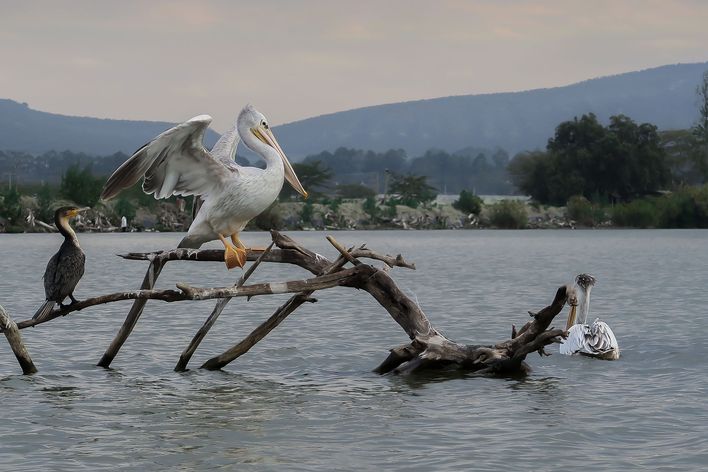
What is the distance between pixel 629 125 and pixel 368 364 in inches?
3435

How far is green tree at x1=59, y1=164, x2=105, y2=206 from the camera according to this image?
72000 millimetres

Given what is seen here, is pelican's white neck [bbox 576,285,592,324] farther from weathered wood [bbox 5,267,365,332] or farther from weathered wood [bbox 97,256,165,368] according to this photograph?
weathered wood [bbox 97,256,165,368]

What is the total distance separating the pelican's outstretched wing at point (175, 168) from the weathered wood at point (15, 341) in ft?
5.67

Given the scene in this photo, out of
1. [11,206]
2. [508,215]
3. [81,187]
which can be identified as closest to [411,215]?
[508,215]

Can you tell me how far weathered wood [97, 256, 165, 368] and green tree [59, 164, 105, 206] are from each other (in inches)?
2345

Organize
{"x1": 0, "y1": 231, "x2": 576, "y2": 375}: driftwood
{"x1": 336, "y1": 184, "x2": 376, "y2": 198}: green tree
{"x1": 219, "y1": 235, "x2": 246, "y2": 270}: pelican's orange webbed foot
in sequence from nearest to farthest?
{"x1": 219, "y1": 235, "x2": 246, "y2": 270}: pelican's orange webbed foot, {"x1": 0, "y1": 231, "x2": 576, "y2": 375}: driftwood, {"x1": 336, "y1": 184, "x2": 376, "y2": 198}: green tree

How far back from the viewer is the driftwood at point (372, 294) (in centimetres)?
1088

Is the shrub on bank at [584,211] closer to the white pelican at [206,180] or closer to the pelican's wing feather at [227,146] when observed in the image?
the pelican's wing feather at [227,146]

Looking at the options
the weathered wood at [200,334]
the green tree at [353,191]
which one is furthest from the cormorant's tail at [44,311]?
the green tree at [353,191]

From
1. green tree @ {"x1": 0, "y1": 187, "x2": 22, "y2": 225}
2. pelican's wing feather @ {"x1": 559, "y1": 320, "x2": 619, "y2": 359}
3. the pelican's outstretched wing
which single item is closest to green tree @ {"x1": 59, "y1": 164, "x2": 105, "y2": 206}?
green tree @ {"x1": 0, "y1": 187, "x2": 22, "y2": 225}

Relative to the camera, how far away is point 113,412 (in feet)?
35.7

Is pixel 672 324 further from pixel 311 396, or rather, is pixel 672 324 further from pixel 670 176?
pixel 670 176

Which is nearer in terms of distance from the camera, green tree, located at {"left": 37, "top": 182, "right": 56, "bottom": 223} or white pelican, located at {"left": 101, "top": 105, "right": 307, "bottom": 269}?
white pelican, located at {"left": 101, "top": 105, "right": 307, "bottom": 269}

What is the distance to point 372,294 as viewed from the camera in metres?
11.8
